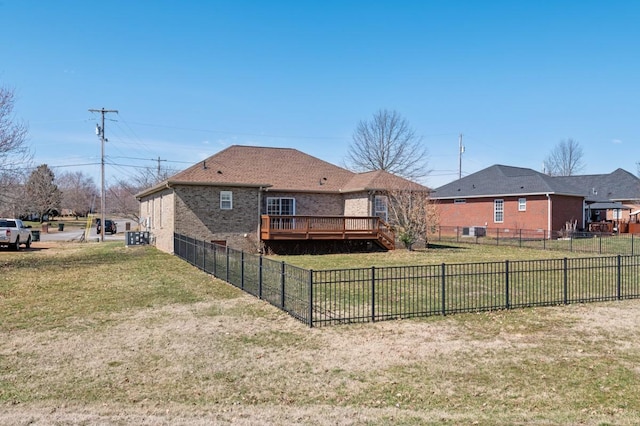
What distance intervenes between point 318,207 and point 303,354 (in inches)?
799

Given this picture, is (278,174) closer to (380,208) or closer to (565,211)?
(380,208)

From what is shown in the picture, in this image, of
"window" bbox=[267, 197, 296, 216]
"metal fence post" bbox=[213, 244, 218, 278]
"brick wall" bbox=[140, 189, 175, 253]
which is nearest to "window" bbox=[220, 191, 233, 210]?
"window" bbox=[267, 197, 296, 216]

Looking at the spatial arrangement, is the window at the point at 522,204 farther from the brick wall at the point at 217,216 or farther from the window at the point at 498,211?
the brick wall at the point at 217,216

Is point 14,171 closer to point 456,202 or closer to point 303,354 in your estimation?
point 303,354

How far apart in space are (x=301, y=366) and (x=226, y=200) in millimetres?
18542

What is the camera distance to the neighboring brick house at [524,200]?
112ft

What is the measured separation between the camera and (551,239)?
31.8 m

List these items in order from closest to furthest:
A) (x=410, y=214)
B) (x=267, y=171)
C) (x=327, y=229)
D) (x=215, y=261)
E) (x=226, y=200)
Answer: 1. (x=215, y=261)
2. (x=226, y=200)
3. (x=327, y=229)
4. (x=410, y=214)
5. (x=267, y=171)

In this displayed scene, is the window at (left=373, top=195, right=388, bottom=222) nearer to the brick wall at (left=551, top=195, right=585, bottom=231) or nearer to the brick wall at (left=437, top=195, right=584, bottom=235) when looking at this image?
the brick wall at (left=437, top=195, right=584, bottom=235)

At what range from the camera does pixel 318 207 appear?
2738 centimetres

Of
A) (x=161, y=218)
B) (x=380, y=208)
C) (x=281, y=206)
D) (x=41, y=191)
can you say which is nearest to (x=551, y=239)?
(x=380, y=208)

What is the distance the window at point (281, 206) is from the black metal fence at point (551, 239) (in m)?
8.29

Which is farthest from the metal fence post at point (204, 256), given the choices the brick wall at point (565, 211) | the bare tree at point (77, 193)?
the bare tree at point (77, 193)

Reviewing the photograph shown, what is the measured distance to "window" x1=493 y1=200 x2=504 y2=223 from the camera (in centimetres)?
3691
